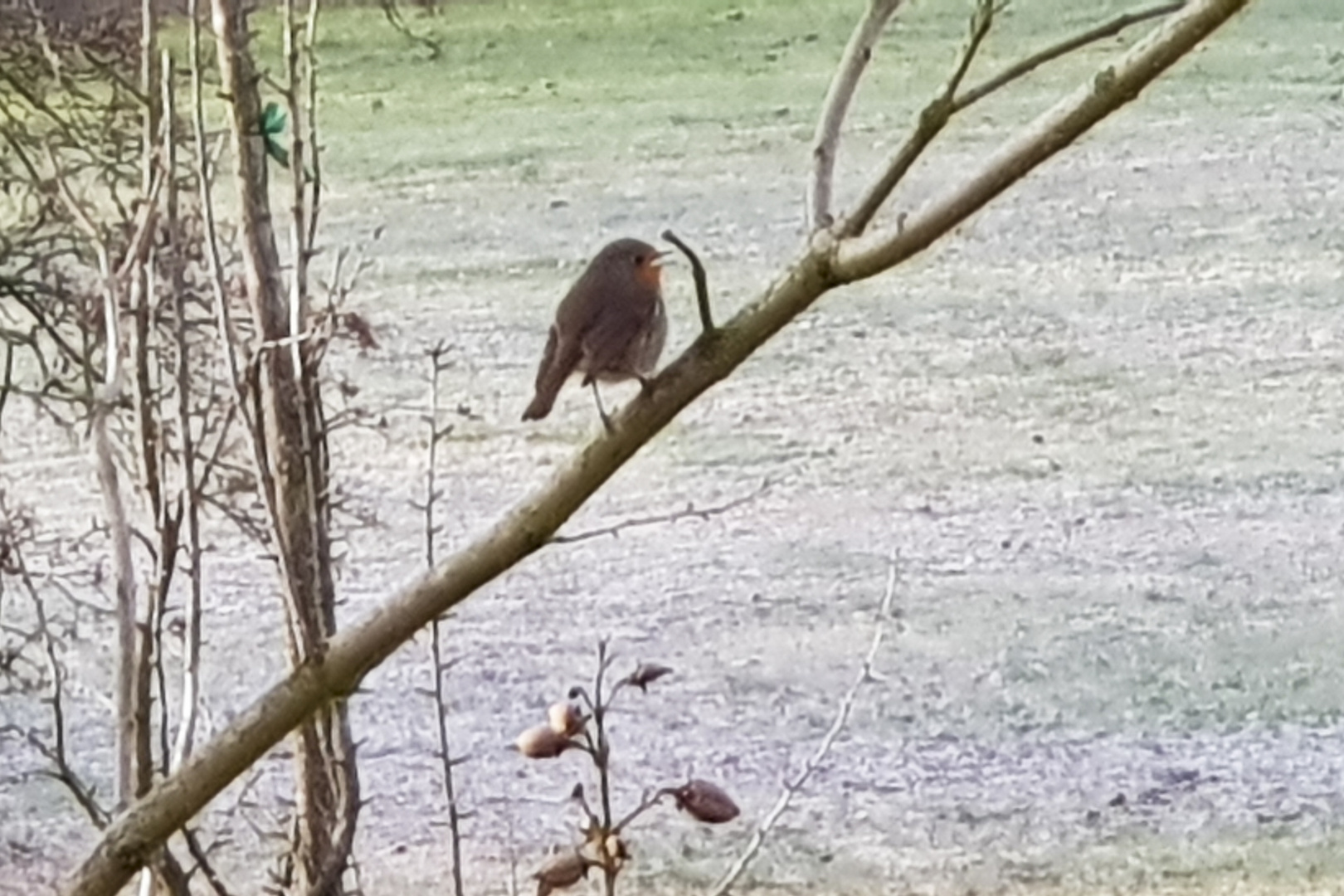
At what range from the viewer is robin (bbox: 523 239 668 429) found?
0.72 meters

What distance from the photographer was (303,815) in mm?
903

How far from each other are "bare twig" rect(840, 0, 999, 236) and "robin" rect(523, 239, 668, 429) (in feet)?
0.75

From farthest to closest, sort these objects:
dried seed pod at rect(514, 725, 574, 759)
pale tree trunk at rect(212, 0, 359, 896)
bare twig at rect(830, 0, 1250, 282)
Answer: pale tree trunk at rect(212, 0, 359, 896) < dried seed pod at rect(514, 725, 574, 759) < bare twig at rect(830, 0, 1250, 282)

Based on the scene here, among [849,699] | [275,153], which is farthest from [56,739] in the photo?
[849,699]

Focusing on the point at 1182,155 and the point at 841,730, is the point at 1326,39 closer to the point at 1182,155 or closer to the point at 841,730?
the point at 1182,155

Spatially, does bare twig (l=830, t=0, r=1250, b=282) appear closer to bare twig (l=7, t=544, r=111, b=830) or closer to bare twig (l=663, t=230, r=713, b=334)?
bare twig (l=663, t=230, r=713, b=334)

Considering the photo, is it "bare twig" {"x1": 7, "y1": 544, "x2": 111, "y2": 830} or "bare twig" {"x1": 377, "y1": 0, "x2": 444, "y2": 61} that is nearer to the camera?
"bare twig" {"x1": 7, "y1": 544, "x2": 111, "y2": 830}

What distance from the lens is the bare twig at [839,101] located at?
1.72 ft

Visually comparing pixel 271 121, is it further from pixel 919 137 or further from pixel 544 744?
pixel 919 137

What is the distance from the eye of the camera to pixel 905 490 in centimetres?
112

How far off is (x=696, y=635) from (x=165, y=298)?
14.3 inches

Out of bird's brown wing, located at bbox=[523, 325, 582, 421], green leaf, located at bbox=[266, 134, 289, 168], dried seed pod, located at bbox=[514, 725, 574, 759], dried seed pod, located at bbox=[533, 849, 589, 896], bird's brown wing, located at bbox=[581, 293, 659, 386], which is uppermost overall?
green leaf, located at bbox=[266, 134, 289, 168]

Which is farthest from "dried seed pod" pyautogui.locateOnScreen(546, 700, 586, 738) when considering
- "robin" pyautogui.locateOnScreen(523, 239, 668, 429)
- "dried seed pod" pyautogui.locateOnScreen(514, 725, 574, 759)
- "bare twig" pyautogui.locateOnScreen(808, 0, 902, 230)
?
"bare twig" pyautogui.locateOnScreen(808, 0, 902, 230)

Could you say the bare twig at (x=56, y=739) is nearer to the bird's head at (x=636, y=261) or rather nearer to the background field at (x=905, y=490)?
the background field at (x=905, y=490)
